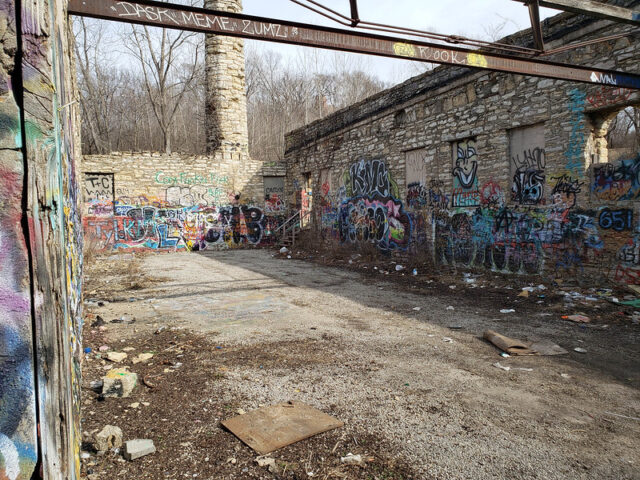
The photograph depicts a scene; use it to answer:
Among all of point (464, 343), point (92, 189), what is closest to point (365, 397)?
point (464, 343)

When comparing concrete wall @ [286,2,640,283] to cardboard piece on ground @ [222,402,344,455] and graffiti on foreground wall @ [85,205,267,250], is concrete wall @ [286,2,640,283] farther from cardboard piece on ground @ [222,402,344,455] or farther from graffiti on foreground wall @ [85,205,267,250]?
cardboard piece on ground @ [222,402,344,455]

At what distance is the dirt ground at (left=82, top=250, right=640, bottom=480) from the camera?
249 cm

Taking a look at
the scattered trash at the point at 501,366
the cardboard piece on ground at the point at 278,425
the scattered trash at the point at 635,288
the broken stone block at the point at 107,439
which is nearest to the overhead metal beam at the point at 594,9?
the scattered trash at the point at 635,288

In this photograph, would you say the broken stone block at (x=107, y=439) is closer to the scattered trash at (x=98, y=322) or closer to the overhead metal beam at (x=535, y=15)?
the scattered trash at (x=98, y=322)

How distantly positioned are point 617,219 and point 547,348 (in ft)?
11.4

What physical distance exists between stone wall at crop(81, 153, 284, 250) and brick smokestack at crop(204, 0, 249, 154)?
702mm

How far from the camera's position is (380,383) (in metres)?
3.60

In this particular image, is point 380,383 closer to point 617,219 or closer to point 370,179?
point 617,219

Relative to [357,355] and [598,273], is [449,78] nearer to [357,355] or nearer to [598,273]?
[598,273]

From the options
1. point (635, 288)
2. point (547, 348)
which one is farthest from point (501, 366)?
point (635, 288)

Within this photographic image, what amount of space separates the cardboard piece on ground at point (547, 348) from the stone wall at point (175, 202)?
45.0ft

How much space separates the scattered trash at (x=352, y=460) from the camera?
2.46m

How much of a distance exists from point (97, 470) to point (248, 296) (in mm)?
4873

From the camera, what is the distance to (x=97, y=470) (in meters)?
2.43
